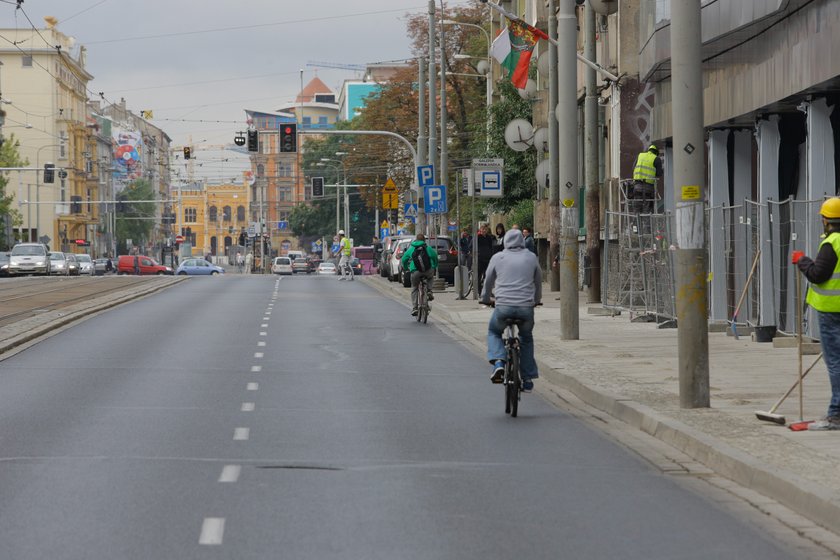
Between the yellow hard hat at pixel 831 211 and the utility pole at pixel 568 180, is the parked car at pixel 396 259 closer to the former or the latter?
the utility pole at pixel 568 180

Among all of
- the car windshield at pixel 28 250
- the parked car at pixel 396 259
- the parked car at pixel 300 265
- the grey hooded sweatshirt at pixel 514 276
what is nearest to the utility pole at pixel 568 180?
the grey hooded sweatshirt at pixel 514 276

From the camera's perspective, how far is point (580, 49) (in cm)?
4662

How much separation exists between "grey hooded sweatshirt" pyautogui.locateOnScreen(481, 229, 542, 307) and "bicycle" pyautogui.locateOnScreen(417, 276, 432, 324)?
1515cm

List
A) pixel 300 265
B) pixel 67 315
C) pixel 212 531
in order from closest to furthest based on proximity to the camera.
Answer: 1. pixel 212 531
2. pixel 67 315
3. pixel 300 265

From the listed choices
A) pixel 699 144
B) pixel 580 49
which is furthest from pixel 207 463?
pixel 580 49

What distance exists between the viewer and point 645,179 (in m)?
27.8

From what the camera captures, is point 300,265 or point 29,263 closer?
point 29,263

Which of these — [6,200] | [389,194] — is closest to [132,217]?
[6,200]

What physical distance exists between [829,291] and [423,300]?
63.7 feet

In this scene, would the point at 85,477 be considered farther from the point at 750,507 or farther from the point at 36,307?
the point at 36,307

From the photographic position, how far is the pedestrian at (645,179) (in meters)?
27.4

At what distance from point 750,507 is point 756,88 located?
15.8 metres

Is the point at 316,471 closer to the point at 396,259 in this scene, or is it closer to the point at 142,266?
the point at 396,259

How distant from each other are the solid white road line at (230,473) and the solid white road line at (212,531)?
1.65m
